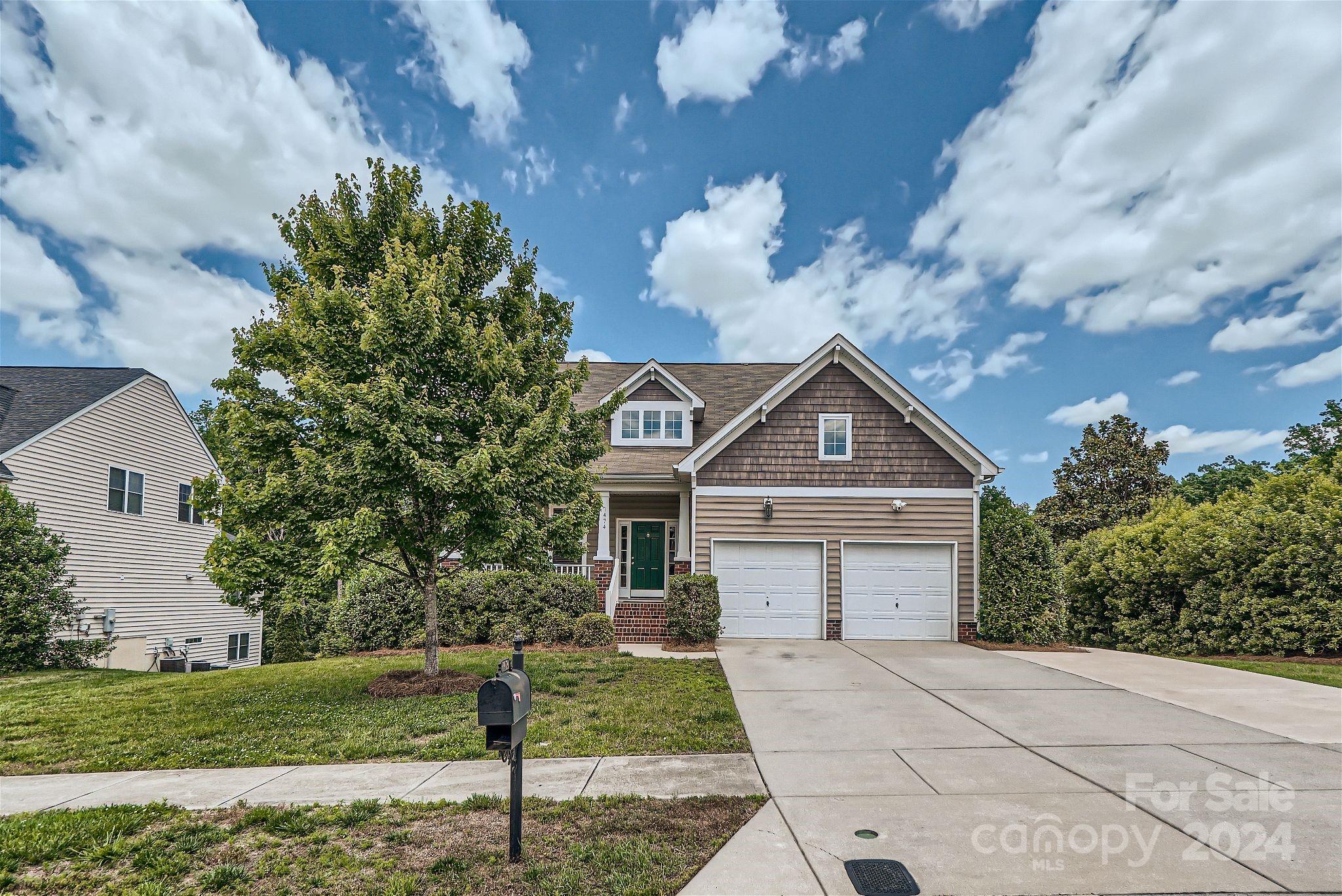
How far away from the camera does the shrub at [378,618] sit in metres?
14.2

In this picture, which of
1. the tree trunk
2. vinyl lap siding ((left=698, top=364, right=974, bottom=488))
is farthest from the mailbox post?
vinyl lap siding ((left=698, top=364, right=974, bottom=488))

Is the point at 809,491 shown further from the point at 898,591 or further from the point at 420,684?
the point at 420,684

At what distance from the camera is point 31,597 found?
12.5 metres

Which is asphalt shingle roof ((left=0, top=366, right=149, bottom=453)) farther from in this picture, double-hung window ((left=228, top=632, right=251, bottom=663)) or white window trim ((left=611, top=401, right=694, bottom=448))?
white window trim ((left=611, top=401, right=694, bottom=448))

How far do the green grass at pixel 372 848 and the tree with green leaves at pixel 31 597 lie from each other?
36.3 ft

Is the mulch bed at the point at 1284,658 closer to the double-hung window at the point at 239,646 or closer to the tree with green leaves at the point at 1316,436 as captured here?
the tree with green leaves at the point at 1316,436

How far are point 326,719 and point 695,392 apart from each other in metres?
13.7

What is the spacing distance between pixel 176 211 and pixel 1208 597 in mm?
27832

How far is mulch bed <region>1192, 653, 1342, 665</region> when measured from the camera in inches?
449

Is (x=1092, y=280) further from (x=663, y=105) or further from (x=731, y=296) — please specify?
(x=663, y=105)

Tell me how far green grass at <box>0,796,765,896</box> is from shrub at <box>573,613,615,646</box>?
8.37m

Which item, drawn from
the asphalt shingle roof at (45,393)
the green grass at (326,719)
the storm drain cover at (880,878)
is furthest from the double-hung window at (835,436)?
the asphalt shingle roof at (45,393)

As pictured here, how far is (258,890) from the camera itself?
350 centimetres

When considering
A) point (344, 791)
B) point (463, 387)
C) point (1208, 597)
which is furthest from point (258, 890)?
point (1208, 597)
